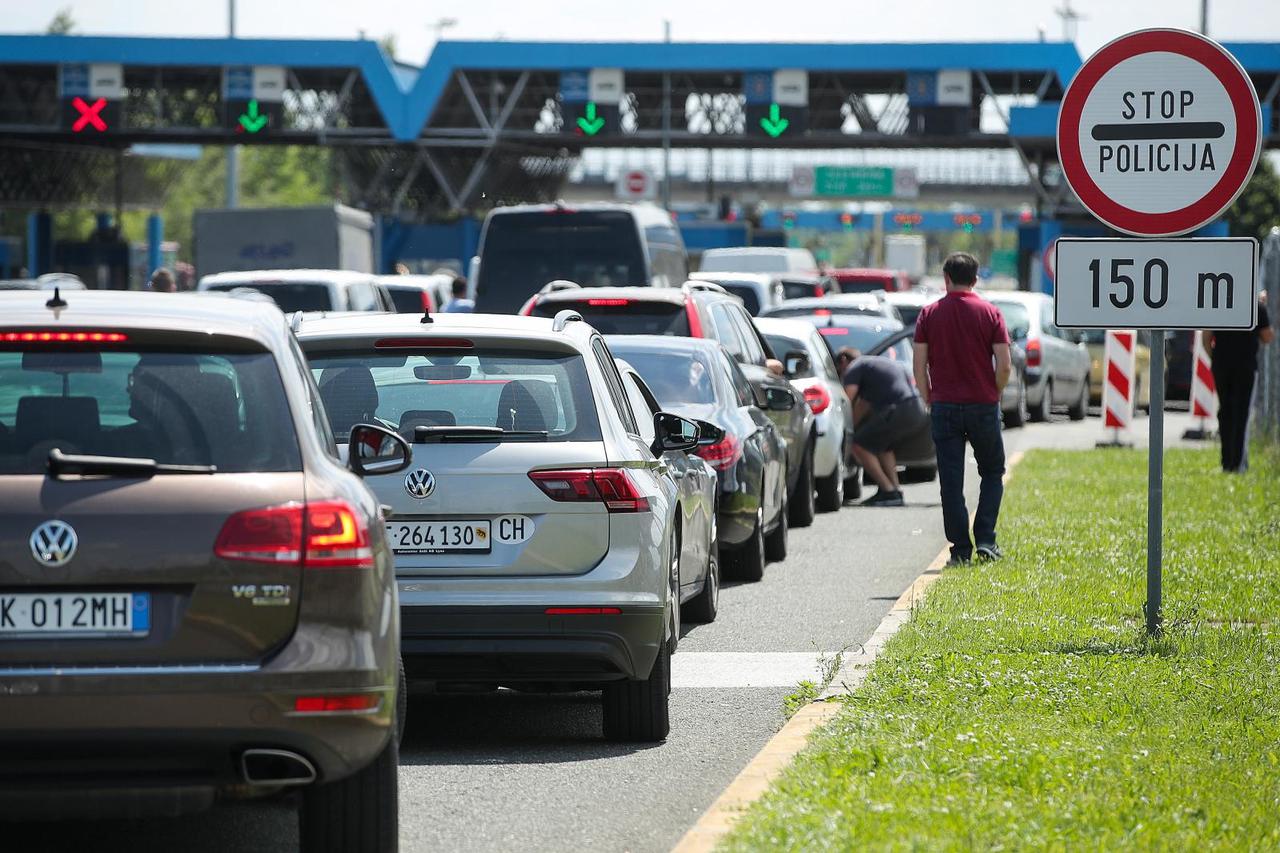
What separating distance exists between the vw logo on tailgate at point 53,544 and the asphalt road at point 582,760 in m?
1.37

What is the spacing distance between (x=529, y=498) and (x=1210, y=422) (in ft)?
67.0

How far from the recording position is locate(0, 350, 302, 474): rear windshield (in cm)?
531

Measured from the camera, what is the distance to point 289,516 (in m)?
5.21

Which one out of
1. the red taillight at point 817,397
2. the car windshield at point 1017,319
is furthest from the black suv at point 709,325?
the car windshield at point 1017,319

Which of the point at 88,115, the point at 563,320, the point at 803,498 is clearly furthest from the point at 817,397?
the point at 88,115

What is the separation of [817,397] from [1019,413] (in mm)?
11466

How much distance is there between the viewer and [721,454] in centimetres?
1220

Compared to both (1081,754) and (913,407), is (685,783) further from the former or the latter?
(913,407)

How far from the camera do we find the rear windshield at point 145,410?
5312 millimetres

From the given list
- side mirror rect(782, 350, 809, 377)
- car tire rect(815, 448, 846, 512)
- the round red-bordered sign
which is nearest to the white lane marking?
the round red-bordered sign

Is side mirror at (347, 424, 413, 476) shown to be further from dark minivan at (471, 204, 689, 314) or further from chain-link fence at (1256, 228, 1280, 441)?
dark minivan at (471, 204, 689, 314)

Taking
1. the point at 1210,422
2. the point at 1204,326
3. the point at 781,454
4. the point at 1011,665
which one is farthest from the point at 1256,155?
the point at 1210,422

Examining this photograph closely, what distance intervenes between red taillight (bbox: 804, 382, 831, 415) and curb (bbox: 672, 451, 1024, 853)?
19.8 ft

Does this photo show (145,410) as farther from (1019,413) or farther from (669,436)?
(1019,413)
